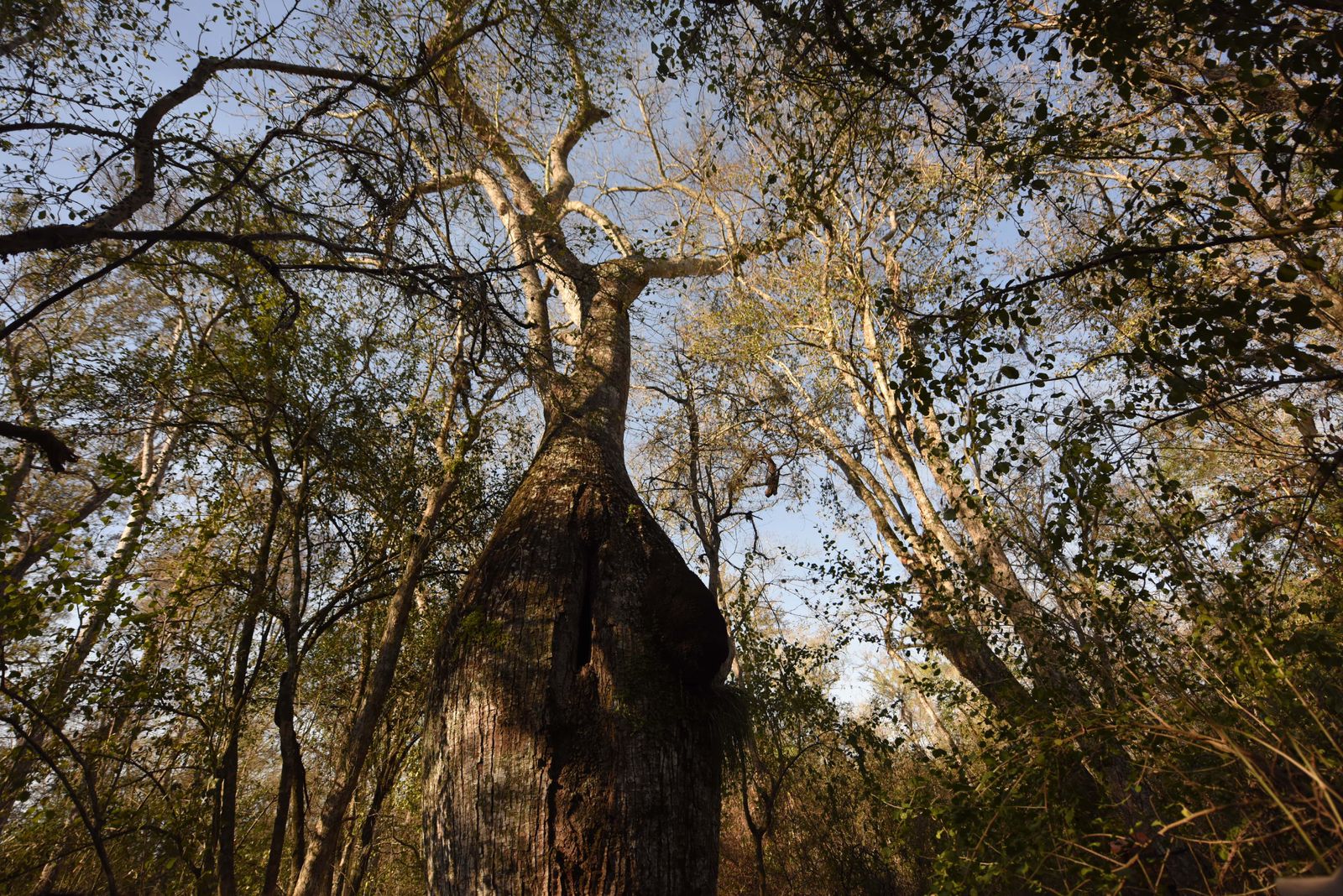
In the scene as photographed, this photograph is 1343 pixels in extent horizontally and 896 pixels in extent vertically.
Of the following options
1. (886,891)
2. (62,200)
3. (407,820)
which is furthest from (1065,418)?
(407,820)

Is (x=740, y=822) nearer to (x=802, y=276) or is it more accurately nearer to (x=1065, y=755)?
(x=802, y=276)

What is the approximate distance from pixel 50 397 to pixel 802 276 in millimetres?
7577

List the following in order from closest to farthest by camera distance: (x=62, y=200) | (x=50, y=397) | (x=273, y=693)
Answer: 1. (x=62, y=200)
2. (x=50, y=397)
3. (x=273, y=693)

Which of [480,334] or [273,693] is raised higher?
[480,334]

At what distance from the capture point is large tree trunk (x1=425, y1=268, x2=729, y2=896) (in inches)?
104

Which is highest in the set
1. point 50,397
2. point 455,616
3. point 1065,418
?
point 50,397

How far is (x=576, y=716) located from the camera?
9.54 feet

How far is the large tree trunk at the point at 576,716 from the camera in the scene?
104 inches

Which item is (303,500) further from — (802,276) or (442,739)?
(802,276)

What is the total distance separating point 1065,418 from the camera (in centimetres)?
307

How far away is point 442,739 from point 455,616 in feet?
2.06

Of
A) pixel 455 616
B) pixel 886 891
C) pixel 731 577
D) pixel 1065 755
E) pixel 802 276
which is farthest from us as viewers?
pixel 731 577

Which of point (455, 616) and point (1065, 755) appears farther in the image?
point (455, 616)

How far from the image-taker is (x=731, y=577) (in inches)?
403
